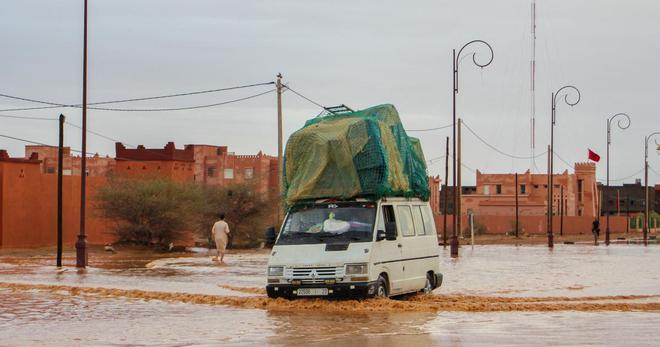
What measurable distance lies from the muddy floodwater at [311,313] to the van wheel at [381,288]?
0.33 meters

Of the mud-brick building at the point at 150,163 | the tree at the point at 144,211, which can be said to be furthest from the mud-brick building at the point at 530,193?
the tree at the point at 144,211

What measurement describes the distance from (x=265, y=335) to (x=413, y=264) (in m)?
6.90

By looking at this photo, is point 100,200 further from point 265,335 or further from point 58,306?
point 265,335

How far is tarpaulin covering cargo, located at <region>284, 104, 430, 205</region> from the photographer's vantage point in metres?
20.8

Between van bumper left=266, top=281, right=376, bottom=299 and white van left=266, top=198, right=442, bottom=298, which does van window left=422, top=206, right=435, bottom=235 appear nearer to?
white van left=266, top=198, right=442, bottom=298

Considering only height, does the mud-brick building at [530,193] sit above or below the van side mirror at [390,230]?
above

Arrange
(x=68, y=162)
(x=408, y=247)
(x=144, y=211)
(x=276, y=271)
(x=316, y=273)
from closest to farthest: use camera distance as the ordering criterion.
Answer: (x=316, y=273), (x=276, y=271), (x=408, y=247), (x=144, y=211), (x=68, y=162)

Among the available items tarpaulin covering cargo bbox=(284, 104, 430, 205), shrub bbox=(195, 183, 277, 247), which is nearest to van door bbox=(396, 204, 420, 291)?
tarpaulin covering cargo bbox=(284, 104, 430, 205)

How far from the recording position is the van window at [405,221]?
21438 mm

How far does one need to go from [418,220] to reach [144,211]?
35.9m

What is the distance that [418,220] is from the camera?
73.8 ft

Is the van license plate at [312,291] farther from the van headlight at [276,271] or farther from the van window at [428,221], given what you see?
the van window at [428,221]

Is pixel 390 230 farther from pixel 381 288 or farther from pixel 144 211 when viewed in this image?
pixel 144 211

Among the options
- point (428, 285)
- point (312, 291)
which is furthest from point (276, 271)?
point (428, 285)
